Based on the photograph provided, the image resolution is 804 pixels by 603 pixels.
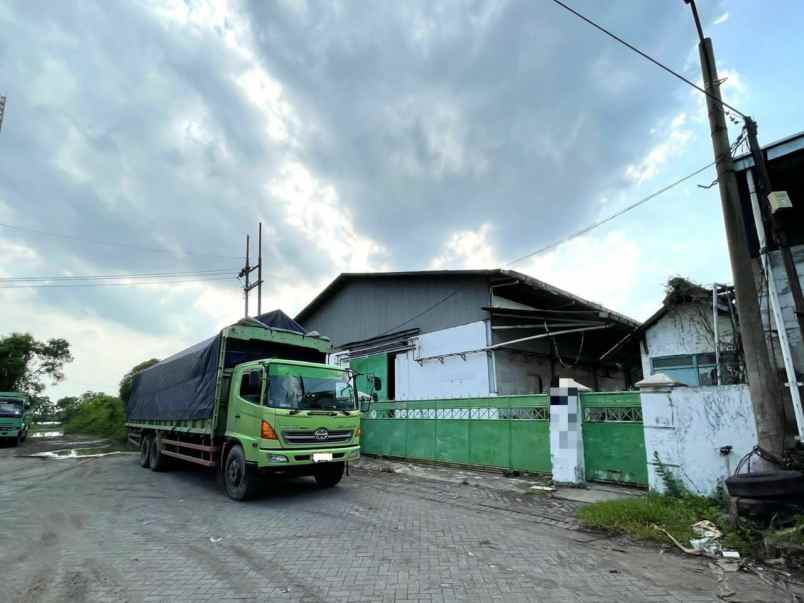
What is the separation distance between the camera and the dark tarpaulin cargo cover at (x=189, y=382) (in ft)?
29.1

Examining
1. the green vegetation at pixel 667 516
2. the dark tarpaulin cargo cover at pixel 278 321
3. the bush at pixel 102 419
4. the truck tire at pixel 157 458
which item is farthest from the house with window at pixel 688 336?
the bush at pixel 102 419

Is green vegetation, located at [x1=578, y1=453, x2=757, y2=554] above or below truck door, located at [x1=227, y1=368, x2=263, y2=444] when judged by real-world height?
below

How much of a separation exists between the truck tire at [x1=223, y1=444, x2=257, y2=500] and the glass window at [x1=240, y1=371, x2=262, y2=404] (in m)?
0.91

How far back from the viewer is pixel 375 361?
1783 cm

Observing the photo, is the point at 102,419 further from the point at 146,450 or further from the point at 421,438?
the point at 421,438

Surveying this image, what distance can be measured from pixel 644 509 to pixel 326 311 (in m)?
17.6

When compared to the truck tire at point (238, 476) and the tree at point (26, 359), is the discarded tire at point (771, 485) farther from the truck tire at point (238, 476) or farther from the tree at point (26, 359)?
the tree at point (26, 359)

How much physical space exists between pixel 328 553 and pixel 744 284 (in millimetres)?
6172

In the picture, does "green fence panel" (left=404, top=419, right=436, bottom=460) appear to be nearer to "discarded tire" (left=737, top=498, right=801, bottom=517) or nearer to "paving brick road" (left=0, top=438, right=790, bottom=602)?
"paving brick road" (left=0, top=438, right=790, bottom=602)

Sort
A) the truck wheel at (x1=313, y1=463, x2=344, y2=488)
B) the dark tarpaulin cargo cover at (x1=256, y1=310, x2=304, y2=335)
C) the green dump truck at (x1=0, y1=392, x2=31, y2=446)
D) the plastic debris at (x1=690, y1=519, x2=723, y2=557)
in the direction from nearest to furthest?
the plastic debris at (x1=690, y1=519, x2=723, y2=557)
the truck wheel at (x1=313, y1=463, x2=344, y2=488)
the dark tarpaulin cargo cover at (x1=256, y1=310, x2=304, y2=335)
the green dump truck at (x1=0, y1=392, x2=31, y2=446)

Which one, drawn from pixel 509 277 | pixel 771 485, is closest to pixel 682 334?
pixel 509 277

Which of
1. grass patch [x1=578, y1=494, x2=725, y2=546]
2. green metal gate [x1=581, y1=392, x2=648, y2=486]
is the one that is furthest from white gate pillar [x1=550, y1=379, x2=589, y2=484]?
grass patch [x1=578, y1=494, x2=725, y2=546]

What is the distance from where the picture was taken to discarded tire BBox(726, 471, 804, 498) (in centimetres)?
459

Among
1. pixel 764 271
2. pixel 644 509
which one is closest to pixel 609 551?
pixel 644 509
